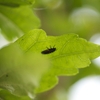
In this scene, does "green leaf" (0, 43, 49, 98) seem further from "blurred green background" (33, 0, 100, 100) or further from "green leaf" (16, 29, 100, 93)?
"blurred green background" (33, 0, 100, 100)

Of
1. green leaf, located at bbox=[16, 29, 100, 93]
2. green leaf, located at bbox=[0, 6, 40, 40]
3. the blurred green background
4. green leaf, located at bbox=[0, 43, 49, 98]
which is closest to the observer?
green leaf, located at bbox=[0, 43, 49, 98]

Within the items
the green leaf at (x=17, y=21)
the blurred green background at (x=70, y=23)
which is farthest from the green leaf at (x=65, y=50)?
the blurred green background at (x=70, y=23)

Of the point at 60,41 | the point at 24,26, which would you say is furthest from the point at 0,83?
the point at 24,26

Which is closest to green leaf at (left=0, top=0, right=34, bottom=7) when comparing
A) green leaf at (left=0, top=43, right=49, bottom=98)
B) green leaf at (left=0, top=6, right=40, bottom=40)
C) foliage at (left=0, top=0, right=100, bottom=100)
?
foliage at (left=0, top=0, right=100, bottom=100)

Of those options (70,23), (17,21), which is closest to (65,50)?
(17,21)

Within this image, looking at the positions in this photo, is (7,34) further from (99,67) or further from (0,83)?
(99,67)

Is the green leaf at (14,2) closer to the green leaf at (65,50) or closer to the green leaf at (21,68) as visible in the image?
the green leaf at (65,50)

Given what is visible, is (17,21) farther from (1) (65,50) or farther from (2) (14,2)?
(1) (65,50)
